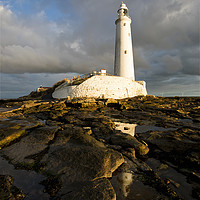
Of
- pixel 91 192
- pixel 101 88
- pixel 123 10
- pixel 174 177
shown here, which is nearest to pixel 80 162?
pixel 91 192

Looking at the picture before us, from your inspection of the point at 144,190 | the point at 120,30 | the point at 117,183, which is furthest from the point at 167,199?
the point at 120,30

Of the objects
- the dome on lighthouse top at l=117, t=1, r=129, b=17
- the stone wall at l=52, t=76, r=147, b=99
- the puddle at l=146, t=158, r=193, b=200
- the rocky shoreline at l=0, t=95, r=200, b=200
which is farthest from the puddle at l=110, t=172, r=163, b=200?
the dome on lighthouse top at l=117, t=1, r=129, b=17

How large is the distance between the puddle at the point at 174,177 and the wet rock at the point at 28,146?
14.6ft

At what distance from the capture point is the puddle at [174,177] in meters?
3.04

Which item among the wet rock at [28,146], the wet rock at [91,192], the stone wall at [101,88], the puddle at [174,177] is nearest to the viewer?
the wet rock at [91,192]

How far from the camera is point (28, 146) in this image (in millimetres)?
5145

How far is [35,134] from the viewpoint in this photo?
20.6 ft

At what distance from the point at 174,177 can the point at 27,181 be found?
4314 mm

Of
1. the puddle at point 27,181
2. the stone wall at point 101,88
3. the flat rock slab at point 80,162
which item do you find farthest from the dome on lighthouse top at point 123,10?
the puddle at point 27,181

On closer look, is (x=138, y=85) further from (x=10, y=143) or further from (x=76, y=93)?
(x=10, y=143)

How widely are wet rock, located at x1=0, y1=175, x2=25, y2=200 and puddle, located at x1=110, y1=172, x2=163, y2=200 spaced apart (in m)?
2.31

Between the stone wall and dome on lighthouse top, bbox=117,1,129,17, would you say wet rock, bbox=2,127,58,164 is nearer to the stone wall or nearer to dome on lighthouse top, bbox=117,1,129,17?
the stone wall

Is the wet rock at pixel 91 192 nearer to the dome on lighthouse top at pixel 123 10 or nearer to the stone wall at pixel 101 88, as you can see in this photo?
the stone wall at pixel 101 88

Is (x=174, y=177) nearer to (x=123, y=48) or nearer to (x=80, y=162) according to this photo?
(x=80, y=162)
